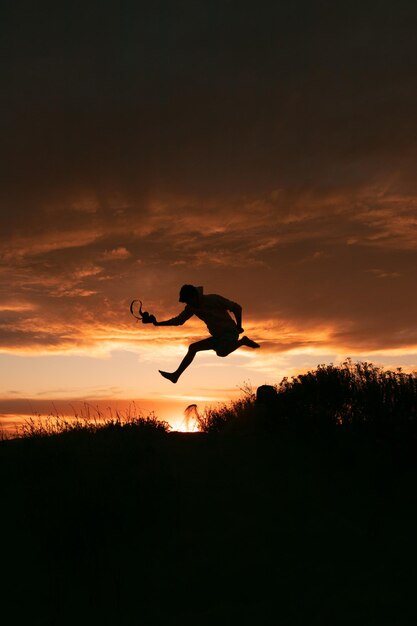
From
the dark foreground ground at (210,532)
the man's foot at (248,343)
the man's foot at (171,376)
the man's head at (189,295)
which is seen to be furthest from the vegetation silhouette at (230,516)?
the man's head at (189,295)

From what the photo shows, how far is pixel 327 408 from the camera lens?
38.3 ft

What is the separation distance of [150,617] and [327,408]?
5810 millimetres

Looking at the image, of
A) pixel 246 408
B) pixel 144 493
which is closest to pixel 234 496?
pixel 144 493

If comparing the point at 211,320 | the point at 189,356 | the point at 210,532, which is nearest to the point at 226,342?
the point at 211,320

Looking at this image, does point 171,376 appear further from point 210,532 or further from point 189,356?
point 210,532

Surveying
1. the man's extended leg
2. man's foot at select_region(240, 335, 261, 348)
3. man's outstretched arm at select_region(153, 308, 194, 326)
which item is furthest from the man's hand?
man's foot at select_region(240, 335, 261, 348)

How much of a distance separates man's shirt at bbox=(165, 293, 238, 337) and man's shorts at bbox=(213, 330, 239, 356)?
67mm

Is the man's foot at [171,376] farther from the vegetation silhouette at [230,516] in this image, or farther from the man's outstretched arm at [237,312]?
the man's outstretched arm at [237,312]

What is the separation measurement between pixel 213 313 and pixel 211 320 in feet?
0.45

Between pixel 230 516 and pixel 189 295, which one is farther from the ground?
pixel 189 295

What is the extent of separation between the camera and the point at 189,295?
12031 millimetres

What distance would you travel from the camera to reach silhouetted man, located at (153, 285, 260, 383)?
1210 centimetres

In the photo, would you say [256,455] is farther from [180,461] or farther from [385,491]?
[385,491]

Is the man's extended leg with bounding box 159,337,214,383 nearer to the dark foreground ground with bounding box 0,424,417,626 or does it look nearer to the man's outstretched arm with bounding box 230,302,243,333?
the man's outstretched arm with bounding box 230,302,243,333
